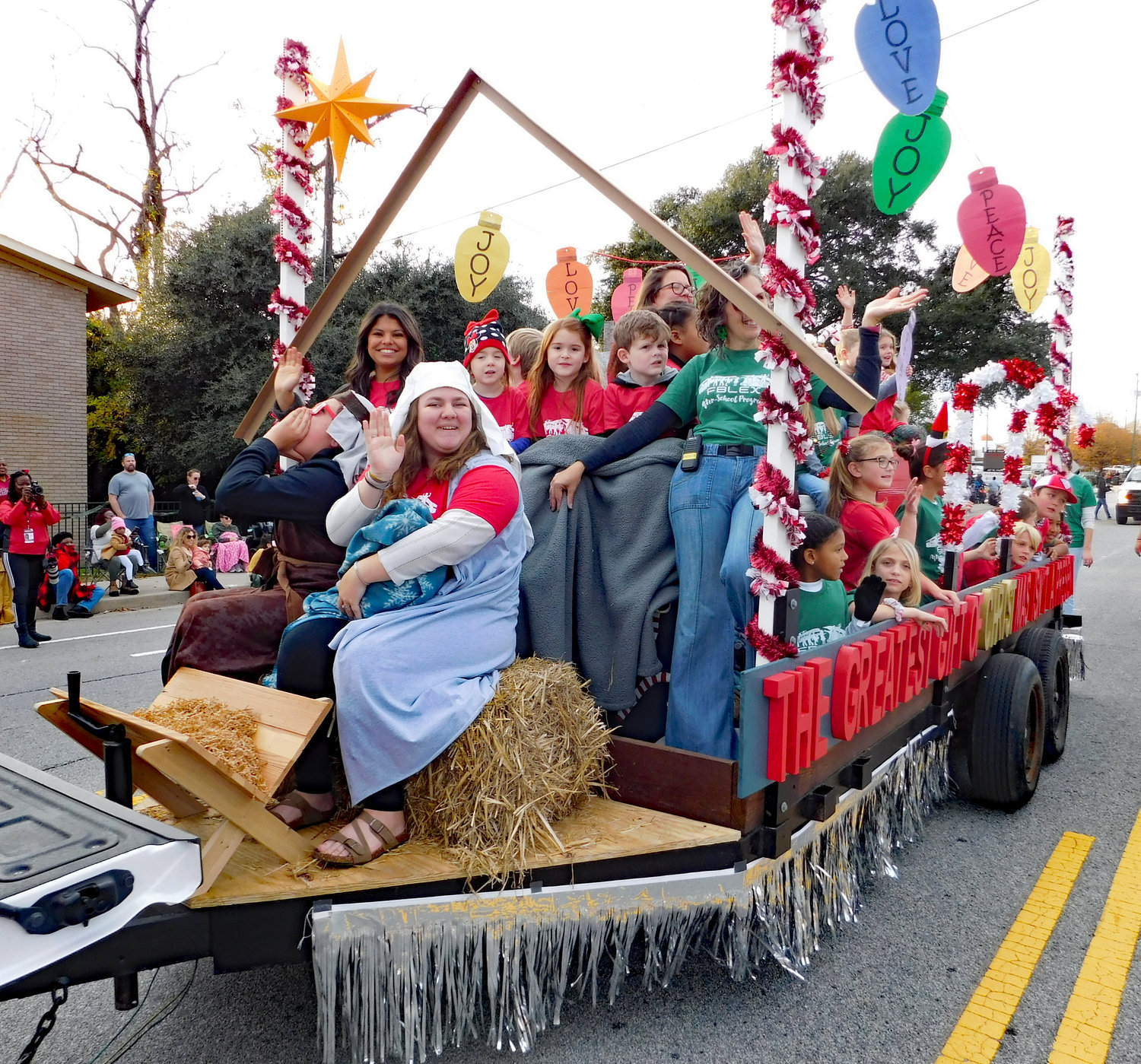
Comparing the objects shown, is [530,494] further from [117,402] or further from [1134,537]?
[1134,537]

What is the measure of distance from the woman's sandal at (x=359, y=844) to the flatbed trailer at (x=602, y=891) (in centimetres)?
3

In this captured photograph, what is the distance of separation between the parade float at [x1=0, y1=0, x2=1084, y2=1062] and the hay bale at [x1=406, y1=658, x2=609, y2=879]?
0.04 meters

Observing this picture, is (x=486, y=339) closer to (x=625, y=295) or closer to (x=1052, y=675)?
(x=1052, y=675)

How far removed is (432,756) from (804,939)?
4.69ft

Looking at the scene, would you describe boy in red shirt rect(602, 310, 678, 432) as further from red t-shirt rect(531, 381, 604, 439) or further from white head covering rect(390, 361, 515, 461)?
white head covering rect(390, 361, 515, 461)

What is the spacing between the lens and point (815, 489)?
3449 millimetres

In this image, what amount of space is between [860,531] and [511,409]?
5.71ft

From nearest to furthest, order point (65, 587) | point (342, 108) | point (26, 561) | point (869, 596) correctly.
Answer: point (342, 108)
point (869, 596)
point (26, 561)
point (65, 587)

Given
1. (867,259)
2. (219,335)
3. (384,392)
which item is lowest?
(384,392)

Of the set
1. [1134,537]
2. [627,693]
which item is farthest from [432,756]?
[1134,537]

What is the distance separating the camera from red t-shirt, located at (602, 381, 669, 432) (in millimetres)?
3742

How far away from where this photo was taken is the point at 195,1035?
244 cm

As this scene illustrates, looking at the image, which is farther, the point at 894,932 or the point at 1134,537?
the point at 1134,537

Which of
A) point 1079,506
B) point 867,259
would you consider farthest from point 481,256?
point 867,259
